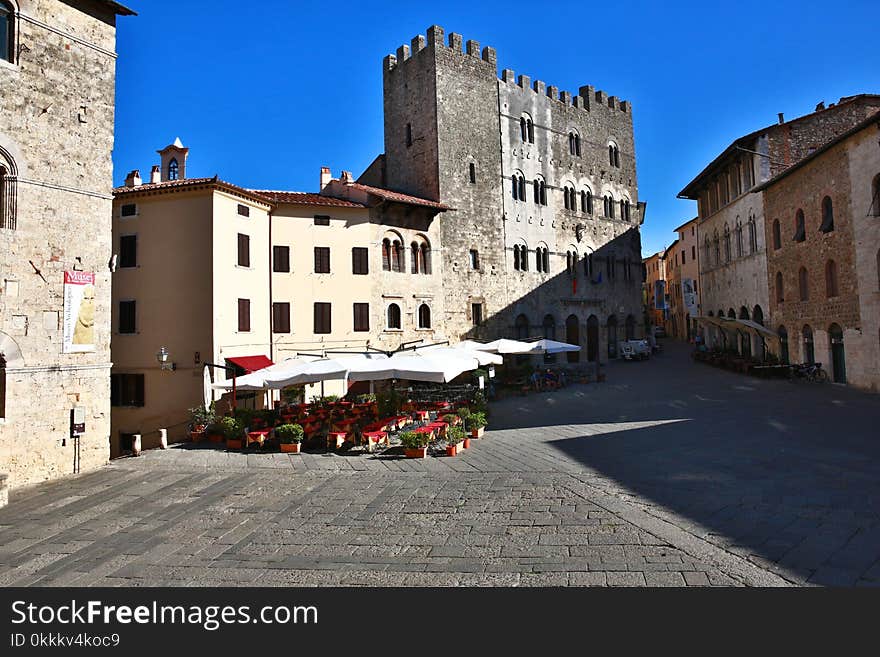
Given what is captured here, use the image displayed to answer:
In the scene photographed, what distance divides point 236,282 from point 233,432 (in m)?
8.56

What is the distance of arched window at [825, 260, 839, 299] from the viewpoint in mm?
21594

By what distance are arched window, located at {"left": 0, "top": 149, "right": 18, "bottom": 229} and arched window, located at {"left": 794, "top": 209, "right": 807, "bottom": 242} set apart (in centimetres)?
2732

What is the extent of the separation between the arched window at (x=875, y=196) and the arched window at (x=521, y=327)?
1742 centimetres

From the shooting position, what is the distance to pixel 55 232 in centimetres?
1250

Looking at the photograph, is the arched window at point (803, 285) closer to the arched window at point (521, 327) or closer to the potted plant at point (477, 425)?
the arched window at point (521, 327)

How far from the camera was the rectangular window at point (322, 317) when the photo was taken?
2434 centimetres

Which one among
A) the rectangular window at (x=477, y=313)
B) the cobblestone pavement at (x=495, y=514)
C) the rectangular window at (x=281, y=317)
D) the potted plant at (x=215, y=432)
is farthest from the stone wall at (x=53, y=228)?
the rectangular window at (x=477, y=313)

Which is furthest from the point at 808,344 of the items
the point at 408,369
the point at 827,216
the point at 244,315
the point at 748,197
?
the point at 244,315

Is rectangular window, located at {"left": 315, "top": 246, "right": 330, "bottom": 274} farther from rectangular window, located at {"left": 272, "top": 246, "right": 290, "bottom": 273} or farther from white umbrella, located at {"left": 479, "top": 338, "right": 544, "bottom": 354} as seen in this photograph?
white umbrella, located at {"left": 479, "top": 338, "right": 544, "bottom": 354}

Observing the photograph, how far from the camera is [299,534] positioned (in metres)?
7.61

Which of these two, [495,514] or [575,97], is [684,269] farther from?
[495,514]

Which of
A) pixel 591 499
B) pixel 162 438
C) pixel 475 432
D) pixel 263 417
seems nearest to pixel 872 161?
pixel 475 432

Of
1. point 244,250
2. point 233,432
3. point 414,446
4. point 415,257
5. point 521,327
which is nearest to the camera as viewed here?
point 414,446

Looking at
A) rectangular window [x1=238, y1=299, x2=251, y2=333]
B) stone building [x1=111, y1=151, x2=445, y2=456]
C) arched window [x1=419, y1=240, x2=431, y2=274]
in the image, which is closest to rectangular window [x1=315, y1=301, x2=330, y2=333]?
stone building [x1=111, y1=151, x2=445, y2=456]
